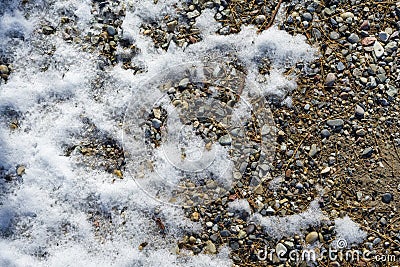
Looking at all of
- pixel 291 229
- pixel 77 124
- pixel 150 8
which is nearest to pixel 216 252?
pixel 291 229

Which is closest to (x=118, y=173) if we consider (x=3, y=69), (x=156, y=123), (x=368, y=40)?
(x=156, y=123)

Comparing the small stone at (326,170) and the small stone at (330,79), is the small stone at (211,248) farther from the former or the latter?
the small stone at (330,79)

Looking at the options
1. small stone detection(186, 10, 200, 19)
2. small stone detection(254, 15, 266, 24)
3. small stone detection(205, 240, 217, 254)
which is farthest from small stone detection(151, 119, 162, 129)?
small stone detection(254, 15, 266, 24)

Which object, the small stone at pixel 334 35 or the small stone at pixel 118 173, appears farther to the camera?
the small stone at pixel 334 35

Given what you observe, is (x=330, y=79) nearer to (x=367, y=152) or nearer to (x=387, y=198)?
(x=367, y=152)

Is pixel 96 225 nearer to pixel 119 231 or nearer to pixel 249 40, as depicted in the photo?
pixel 119 231

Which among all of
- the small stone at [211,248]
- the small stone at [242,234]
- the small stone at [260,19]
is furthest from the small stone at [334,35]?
the small stone at [211,248]

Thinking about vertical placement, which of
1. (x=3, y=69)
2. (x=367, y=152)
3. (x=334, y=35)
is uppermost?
(x=334, y=35)

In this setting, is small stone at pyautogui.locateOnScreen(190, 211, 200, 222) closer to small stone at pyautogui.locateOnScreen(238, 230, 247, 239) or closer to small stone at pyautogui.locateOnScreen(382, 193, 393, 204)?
small stone at pyautogui.locateOnScreen(238, 230, 247, 239)
